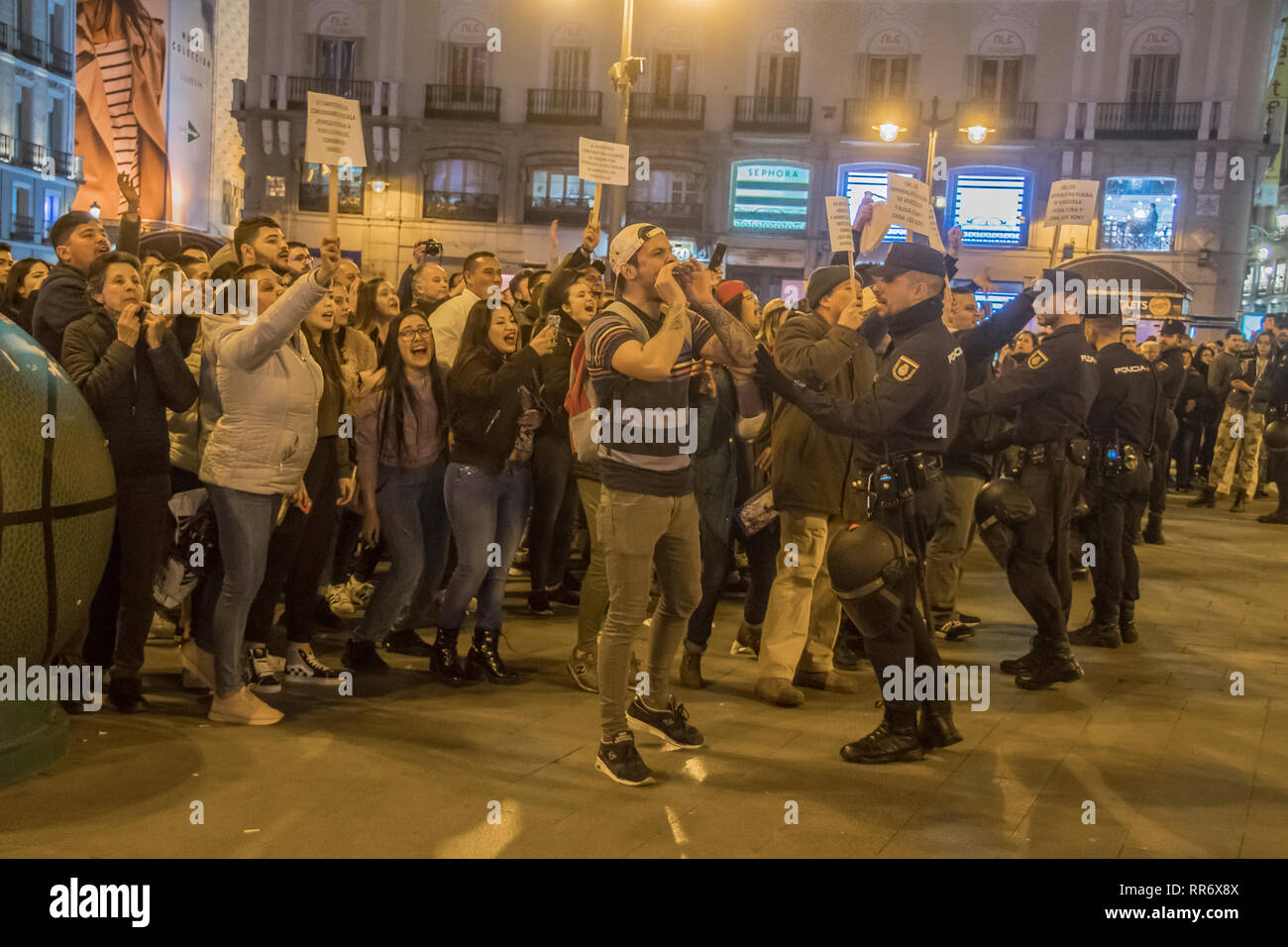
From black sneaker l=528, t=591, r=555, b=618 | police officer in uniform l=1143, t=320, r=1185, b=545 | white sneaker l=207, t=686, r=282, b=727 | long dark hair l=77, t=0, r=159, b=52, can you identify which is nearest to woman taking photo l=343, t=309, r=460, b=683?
white sneaker l=207, t=686, r=282, b=727

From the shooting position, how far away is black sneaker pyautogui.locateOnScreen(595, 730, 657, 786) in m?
4.88

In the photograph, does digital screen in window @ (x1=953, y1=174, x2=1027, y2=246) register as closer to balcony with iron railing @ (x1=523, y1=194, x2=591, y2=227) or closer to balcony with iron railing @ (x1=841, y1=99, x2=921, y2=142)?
balcony with iron railing @ (x1=841, y1=99, x2=921, y2=142)

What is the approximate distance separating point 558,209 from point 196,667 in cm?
2970

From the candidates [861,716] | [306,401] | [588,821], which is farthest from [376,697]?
[861,716]

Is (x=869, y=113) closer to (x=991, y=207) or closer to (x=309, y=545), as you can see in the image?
(x=991, y=207)

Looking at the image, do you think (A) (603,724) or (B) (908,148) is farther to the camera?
(B) (908,148)

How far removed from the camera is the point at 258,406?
5.39 m

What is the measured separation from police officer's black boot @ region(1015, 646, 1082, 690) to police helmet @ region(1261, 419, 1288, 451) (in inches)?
378

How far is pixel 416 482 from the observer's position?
21.4ft

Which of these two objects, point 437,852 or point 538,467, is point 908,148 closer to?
point 538,467

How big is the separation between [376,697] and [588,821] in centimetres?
194

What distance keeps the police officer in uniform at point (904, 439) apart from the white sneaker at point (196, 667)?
290 cm

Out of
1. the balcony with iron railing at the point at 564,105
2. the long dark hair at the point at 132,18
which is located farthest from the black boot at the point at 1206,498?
the long dark hair at the point at 132,18

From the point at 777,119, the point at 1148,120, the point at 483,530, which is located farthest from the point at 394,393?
the point at 1148,120
